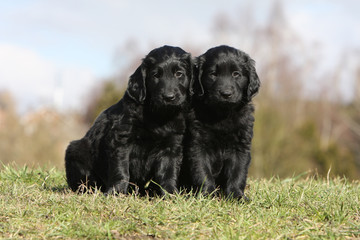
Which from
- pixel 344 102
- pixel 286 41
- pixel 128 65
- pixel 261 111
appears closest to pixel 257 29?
pixel 286 41

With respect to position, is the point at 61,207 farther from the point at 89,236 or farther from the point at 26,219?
the point at 89,236

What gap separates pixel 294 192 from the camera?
3.99 meters

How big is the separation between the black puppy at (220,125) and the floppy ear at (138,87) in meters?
0.50

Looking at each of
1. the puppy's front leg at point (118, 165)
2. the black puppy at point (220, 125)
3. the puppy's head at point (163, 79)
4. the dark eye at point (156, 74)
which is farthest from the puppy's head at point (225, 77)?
the puppy's front leg at point (118, 165)

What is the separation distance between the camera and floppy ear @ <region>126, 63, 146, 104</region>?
4.25 m

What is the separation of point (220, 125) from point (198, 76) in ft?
1.71

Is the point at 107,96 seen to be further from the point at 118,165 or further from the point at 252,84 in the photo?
the point at 118,165

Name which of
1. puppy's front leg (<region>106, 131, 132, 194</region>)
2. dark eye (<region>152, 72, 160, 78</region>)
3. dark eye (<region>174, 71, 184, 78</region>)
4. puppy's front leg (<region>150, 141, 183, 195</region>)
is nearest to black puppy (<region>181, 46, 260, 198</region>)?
puppy's front leg (<region>150, 141, 183, 195</region>)

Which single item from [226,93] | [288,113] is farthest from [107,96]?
[226,93]

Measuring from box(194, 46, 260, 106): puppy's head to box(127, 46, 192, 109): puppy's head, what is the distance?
0.16 meters

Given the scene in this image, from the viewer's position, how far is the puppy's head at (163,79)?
4066mm

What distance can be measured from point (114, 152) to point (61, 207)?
3.18 feet

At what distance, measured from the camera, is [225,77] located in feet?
14.1

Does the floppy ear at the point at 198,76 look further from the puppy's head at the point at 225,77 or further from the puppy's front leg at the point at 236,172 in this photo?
the puppy's front leg at the point at 236,172
